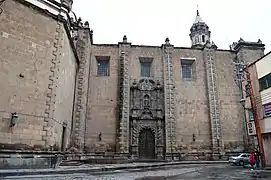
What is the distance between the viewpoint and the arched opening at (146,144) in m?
20.0

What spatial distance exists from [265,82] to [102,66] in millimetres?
14044

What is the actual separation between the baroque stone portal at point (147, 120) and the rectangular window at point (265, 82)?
28.2 feet

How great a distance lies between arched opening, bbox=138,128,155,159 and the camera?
20.0 m

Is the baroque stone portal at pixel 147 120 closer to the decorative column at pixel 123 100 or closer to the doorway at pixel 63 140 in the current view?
the decorative column at pixel 123 100

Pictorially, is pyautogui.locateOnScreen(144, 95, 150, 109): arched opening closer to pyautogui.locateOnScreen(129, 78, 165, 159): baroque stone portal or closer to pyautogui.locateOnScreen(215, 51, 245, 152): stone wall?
pyautogui.locateOnScreen(129, 78, 165, 159): baroque stone portal

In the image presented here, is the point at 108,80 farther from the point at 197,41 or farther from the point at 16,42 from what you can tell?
the point at 197,41

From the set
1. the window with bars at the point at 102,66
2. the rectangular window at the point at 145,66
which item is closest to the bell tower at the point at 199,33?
the rectangular window at the point at 145,66

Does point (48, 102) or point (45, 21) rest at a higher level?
point (45, 21)

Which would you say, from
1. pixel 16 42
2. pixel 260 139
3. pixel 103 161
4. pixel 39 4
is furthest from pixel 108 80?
pixel 260 139

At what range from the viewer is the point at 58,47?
12.9m

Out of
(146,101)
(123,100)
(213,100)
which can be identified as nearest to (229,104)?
(213,100)

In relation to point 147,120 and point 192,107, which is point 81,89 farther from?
point 192,107

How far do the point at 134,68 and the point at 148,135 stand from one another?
253 inches

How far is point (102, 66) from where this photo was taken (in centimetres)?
2256
